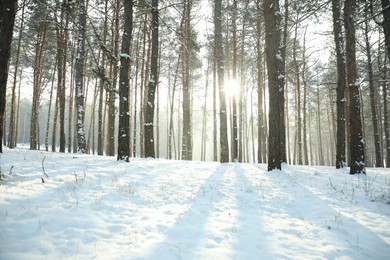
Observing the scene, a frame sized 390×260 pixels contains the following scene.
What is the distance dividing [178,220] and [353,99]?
7203 millimetres

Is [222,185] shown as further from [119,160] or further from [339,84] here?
[339,84]

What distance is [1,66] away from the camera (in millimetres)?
5020

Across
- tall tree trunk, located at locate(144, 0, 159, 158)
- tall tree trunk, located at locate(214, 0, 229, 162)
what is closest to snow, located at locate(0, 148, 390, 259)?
tall tree trunk, located at locate(144, 0, 159, 158)

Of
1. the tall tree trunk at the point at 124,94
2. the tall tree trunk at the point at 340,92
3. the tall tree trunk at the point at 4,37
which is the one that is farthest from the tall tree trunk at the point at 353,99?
the tall tree trunk at the point at 4,37

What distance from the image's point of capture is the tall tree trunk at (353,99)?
24.5 feet

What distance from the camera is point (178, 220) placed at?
3.42m

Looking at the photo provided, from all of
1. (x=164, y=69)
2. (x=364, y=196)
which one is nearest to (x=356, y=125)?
(x=364, y=196)

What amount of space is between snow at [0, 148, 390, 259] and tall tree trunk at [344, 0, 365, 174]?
251 centimetres

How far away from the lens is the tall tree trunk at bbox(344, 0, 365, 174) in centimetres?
747

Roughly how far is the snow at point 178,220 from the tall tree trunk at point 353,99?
2512 mm

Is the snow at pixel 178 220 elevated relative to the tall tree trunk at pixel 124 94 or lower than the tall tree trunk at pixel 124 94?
lower

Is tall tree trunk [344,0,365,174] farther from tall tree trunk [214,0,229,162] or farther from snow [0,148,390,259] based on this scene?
tall tree trunk [214,0,229,162]

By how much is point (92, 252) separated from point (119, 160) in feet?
18.2

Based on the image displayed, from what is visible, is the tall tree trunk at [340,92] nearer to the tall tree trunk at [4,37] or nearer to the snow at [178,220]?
the snow at [178,220]
